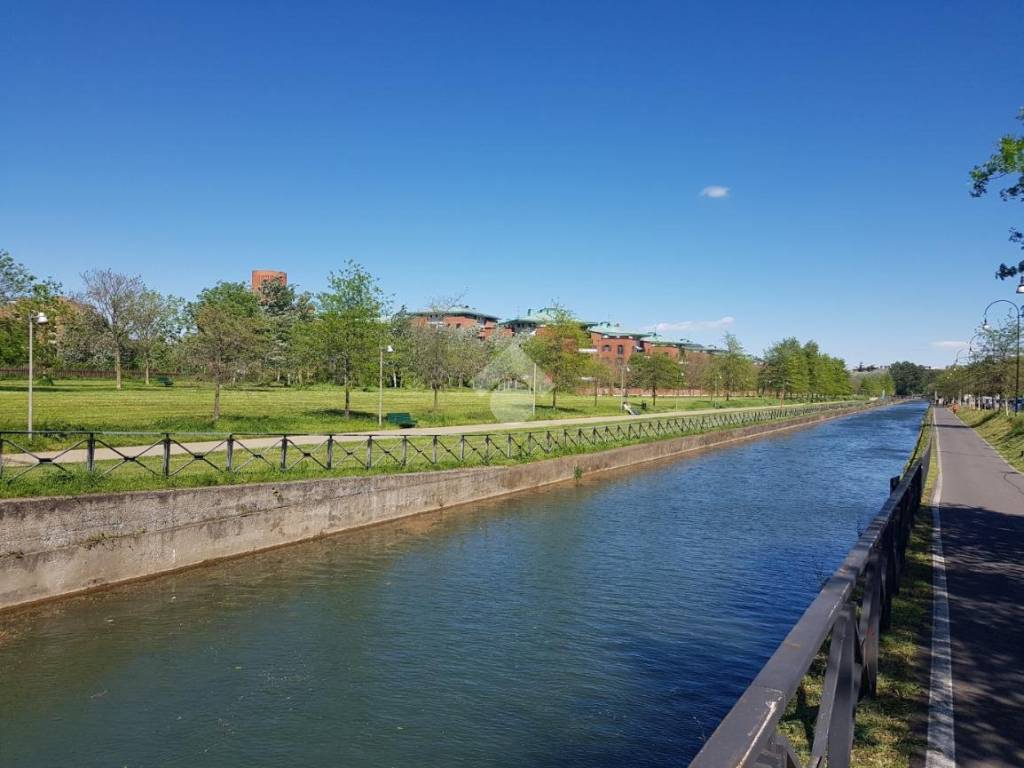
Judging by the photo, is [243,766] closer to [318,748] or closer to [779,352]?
[318,748]

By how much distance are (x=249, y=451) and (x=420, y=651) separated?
28.4ft

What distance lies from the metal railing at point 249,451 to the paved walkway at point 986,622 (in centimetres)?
1350

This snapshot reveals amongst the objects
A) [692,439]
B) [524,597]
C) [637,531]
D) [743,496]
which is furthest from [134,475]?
[692,439]

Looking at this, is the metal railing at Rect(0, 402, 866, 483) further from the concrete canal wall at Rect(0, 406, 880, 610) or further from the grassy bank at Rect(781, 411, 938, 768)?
the grassy bank at Rect(781, 411, 938, 768)

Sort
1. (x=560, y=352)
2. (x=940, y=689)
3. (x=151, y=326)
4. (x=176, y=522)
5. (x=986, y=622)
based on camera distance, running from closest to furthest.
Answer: (x=940, y=689) < (x=986, y=622) < (x=176, y=522) < (x=560, y=352) < (x=151, y=326)

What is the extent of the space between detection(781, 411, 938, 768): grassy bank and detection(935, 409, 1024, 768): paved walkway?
252mm

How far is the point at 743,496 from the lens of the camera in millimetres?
24625

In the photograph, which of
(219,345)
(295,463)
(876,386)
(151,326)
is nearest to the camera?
(295,463)

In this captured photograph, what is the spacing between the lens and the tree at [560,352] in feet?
163

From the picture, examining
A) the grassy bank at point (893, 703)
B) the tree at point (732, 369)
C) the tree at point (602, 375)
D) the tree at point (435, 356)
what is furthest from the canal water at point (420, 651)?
the tree at point (732, 369)

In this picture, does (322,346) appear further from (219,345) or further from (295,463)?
(295,463)

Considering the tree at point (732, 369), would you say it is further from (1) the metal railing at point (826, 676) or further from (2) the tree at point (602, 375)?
(1) the metal railing at point (826, 676)

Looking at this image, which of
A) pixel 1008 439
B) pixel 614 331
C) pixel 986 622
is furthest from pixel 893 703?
pixel 614 331

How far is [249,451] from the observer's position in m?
17.1
